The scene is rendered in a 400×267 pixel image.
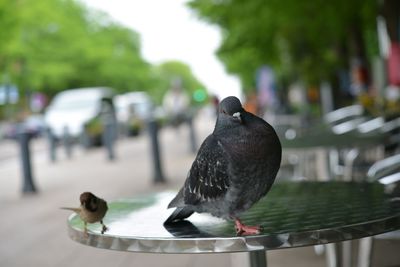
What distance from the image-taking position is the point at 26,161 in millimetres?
11773

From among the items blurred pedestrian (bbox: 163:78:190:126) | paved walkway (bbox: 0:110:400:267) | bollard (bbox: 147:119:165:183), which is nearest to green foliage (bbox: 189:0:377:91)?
paved walkway (bbox: 0:110:400:267)

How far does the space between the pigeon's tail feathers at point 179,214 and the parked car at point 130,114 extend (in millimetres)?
27738

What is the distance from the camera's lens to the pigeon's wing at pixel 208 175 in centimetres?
231

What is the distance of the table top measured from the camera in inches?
89.3

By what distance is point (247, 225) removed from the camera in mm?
2455

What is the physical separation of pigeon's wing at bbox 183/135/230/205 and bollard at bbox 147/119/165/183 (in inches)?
372

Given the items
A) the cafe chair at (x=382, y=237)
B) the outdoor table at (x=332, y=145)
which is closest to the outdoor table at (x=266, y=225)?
the cafe chair at (x=382, y=237)

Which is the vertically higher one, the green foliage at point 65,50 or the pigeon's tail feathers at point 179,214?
the green foliage at point 65,50

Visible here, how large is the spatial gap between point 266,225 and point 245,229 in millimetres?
163

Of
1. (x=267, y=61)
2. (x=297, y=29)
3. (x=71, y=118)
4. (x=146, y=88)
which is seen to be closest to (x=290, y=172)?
(x=297, y=29)

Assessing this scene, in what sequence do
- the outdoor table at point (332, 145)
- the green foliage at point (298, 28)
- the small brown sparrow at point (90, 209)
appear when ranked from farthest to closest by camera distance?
the green foliage at point (298, 28), the outdoor table at point (332, 145), the small brown sparrow at point (90, 209)

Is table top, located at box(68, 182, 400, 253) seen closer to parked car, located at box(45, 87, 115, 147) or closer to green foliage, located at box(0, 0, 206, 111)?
parked car, located at box(45, 87, 115, 147)

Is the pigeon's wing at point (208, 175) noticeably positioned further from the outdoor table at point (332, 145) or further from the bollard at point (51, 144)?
the bollard at point (51, 144)

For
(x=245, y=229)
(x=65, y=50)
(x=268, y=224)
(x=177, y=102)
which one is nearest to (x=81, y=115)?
(x=177, y=102)
